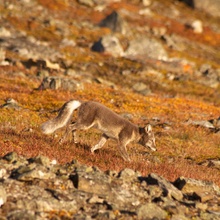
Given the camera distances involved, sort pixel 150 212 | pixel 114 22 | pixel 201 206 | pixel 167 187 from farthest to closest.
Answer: pixel 114 22
pixel 167 187
pixel 201 206
pixel 150 212

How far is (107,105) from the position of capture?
30.2 m

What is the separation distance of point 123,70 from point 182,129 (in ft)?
80.4

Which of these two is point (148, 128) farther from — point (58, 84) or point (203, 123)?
point (58, 84)

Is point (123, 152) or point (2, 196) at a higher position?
point (2, 196)

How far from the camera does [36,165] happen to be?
11.4 metres

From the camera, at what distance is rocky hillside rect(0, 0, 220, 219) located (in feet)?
35.6

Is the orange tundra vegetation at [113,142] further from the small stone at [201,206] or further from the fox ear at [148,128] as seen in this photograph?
the small stone at [201,206]

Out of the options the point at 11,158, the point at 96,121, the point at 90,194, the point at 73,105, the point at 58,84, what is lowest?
the point at 58,84

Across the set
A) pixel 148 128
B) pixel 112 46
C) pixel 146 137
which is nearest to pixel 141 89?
pixel 112 46

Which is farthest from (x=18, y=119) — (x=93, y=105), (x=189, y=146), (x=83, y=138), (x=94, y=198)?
(x=94, y=198)

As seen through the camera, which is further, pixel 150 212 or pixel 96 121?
pixel 96 121

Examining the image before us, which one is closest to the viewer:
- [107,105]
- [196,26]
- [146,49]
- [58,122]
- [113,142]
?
[58,122]

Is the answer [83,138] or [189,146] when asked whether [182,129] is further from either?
[83,138]

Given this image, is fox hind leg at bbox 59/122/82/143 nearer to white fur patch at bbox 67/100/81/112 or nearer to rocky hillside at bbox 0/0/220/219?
rocky hillside at bbox 0/0/220/219
